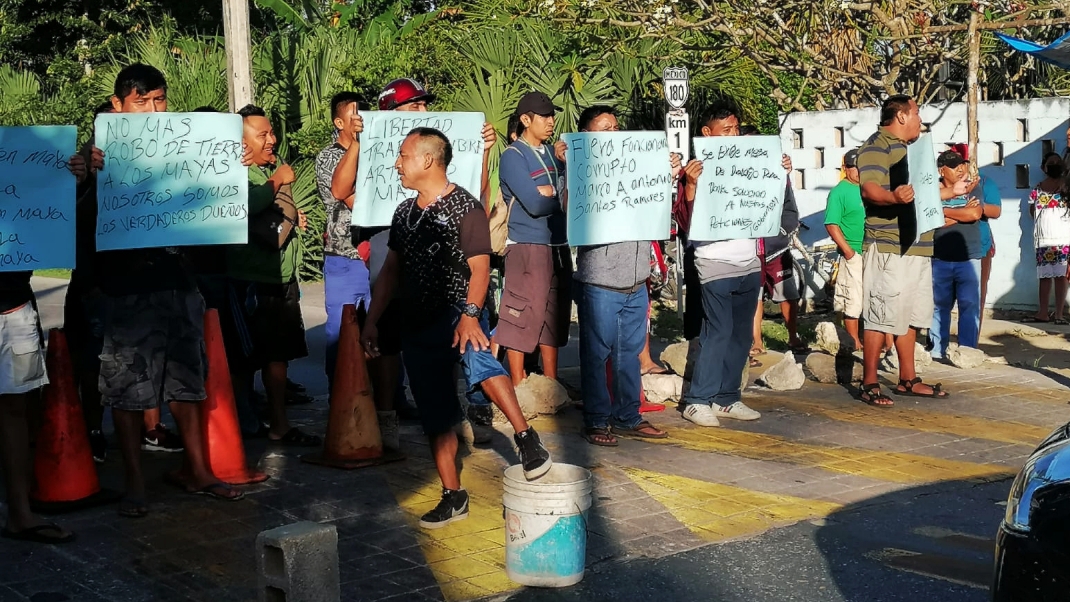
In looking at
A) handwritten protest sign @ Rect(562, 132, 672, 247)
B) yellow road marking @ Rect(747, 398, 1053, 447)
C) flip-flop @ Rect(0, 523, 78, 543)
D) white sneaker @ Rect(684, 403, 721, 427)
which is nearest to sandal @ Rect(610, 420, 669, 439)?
white sneaker @ Rect(684, 403, 721, 427)

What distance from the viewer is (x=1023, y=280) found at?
1355 cm

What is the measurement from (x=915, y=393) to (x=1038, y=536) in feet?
19.4

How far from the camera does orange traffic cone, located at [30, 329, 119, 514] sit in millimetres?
6348

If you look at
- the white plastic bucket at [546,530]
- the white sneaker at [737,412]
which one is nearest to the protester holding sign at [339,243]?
the white sneaker at [737,412]

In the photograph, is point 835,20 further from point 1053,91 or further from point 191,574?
point 191,574

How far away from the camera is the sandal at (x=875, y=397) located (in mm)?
9000

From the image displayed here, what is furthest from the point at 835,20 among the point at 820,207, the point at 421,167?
the point at 421,167

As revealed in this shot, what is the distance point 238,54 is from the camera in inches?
451

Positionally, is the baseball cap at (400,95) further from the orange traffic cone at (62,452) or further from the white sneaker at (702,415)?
the white sneaker at (702,415)

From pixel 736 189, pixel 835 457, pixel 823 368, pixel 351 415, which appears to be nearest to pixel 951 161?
pixel 823 368

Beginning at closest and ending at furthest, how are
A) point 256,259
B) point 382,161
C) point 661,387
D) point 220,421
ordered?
1. point 220,421
2. point 382,161
3. point 256,259
4. point 661,387

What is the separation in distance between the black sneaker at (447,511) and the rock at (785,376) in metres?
4.18

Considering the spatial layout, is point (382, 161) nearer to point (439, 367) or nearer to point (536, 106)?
point (536, 106)

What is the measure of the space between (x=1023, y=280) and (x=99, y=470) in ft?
32.2
